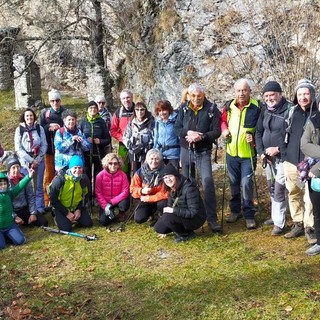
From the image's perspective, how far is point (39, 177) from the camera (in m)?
8.26

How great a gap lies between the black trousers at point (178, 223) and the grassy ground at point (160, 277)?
0.21 m

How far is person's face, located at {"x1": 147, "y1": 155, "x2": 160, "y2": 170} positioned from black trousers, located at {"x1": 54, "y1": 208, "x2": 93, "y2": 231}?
146 cm

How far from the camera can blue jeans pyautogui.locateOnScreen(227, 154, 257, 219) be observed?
6.76 m

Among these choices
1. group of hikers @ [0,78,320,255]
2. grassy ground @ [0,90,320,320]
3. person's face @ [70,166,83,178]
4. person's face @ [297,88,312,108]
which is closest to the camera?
grassy ground @ [0,90,320,320]

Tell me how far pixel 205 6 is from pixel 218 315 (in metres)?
8.65

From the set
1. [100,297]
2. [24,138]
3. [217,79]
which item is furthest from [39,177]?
[217,79]

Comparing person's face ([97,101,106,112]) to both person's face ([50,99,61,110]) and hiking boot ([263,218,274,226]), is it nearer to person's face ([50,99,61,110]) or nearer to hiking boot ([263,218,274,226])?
person's face ([50,99,61,110])

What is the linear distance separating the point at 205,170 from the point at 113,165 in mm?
1540

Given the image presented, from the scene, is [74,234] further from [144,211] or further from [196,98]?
[196,98]

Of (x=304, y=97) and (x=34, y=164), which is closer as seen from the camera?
(x=304, y=97)

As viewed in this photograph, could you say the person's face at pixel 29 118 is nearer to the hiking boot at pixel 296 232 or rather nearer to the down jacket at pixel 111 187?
the down jacket at pixel 111 187

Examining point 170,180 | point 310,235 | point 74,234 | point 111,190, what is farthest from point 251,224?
point 74,234

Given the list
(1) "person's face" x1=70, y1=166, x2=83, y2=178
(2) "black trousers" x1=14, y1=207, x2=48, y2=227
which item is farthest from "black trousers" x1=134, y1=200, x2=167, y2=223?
(2) "black trousers" x1=14, y1=207, x2=48, y2=227

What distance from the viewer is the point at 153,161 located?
6926mm
